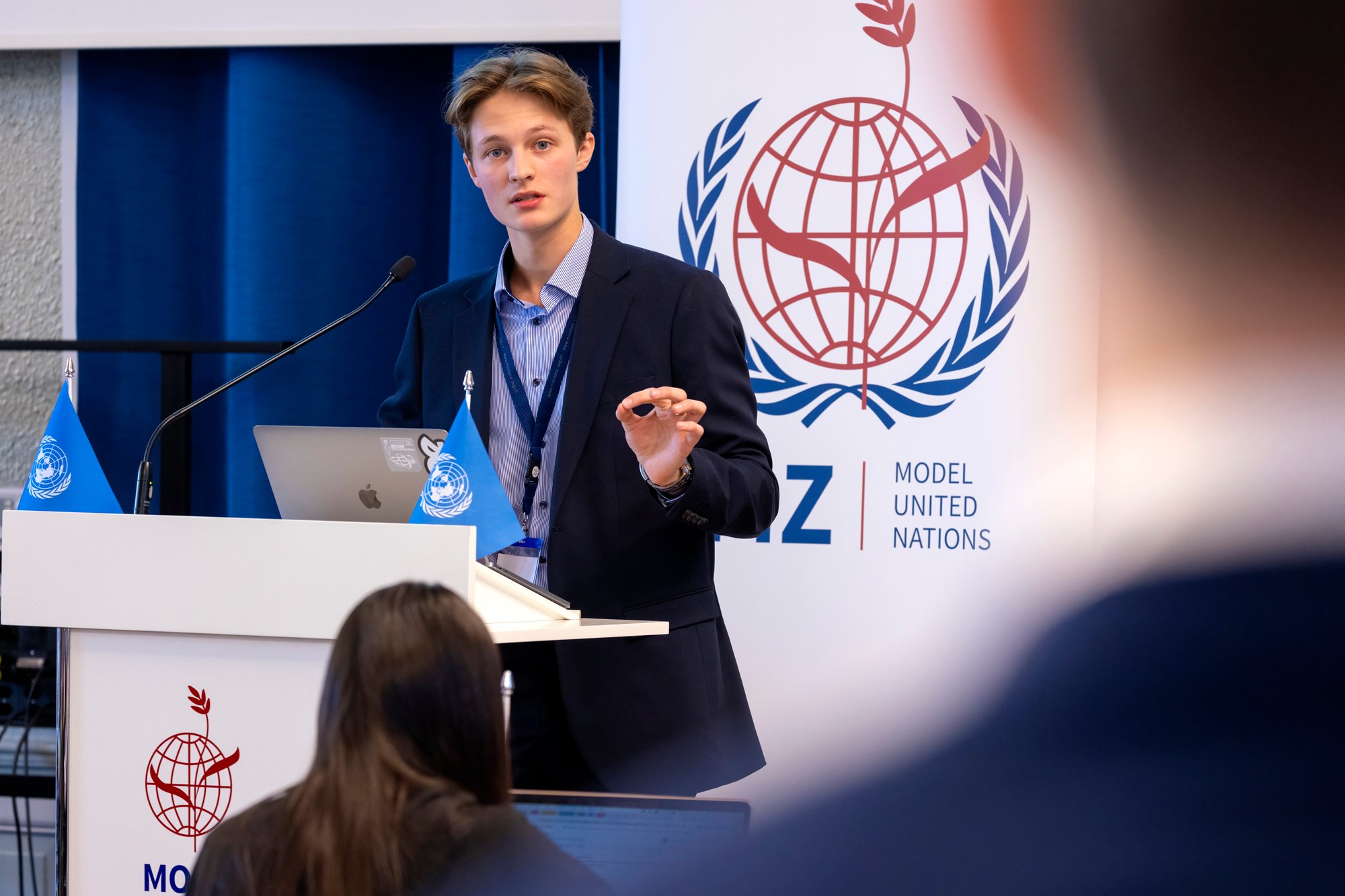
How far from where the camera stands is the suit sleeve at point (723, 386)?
158 centimetres

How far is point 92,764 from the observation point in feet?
3.88

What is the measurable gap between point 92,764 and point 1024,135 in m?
1.15

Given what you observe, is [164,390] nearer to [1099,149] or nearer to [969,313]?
[969,313]

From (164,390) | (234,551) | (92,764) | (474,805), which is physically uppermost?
(164,390)

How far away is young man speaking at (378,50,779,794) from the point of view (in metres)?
1.54

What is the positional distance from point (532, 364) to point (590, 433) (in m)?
0.17

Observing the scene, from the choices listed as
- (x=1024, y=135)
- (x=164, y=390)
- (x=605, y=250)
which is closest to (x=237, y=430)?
(x=164, y=390)

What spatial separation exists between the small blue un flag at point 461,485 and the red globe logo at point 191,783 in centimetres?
29

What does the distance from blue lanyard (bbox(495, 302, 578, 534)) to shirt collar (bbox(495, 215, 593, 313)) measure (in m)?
0.03

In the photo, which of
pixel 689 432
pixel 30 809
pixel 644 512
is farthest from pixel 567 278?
pixel 30 809

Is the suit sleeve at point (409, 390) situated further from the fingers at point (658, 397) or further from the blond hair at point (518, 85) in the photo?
the fingers at point (658, 397)

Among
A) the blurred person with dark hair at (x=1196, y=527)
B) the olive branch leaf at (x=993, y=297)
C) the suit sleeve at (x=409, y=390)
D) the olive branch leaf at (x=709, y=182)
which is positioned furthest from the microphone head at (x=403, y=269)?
the blurred person with dark hair at (x=1196, y=527)

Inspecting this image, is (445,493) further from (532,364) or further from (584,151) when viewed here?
(584,151)

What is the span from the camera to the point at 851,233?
212 cm
